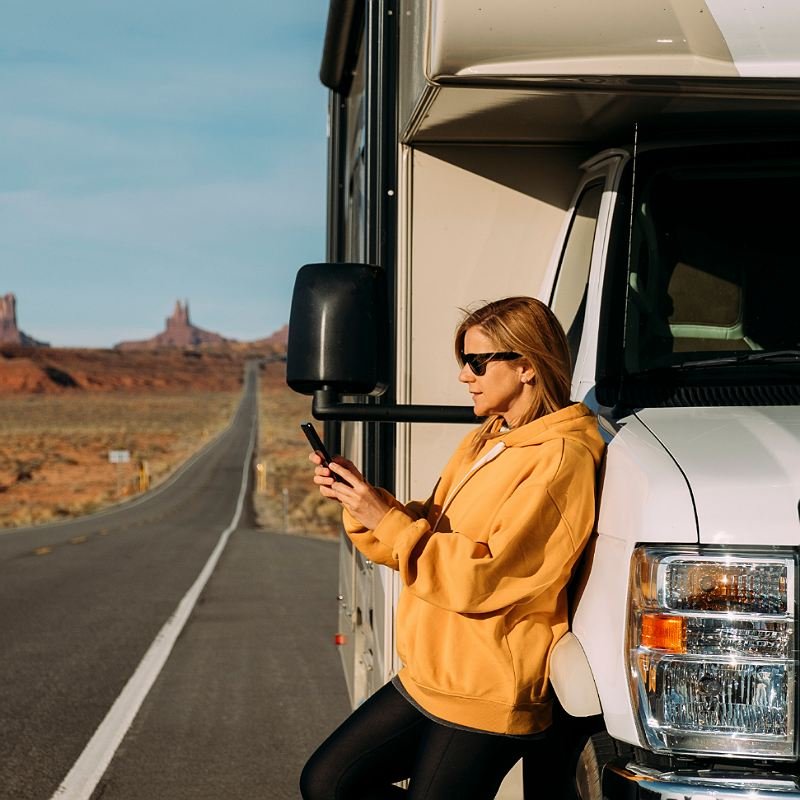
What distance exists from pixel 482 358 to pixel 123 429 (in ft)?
322

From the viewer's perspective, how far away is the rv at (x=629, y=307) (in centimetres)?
214

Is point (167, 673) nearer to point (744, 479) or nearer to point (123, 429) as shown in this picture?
point (744, 479)

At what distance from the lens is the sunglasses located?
2.60 m

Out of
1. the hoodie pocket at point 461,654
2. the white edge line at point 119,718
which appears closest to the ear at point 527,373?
Result: the hoodie pocket at point 461,654

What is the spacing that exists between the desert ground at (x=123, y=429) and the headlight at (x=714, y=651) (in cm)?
2939

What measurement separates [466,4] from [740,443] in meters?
1.09

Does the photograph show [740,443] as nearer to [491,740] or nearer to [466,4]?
[491,740]

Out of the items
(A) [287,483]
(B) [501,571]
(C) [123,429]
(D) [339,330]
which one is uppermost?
(D) [339,330]

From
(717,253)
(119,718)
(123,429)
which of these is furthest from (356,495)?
(123,429)

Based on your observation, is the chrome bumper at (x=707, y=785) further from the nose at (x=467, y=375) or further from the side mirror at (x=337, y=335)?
the side mirror at (x=337, y=335)

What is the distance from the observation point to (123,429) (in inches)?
3863

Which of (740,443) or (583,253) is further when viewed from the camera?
(583,253)

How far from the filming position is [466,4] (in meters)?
2.60

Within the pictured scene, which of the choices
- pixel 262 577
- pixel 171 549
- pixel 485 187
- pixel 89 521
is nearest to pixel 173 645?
pixel 262 577
